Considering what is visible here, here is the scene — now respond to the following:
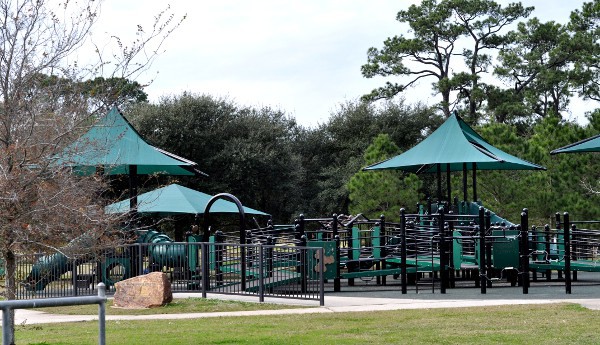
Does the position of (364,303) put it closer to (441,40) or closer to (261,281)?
(261,281)

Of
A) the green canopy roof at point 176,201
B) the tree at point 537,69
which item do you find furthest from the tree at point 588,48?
the green canopy roof at point 176,201

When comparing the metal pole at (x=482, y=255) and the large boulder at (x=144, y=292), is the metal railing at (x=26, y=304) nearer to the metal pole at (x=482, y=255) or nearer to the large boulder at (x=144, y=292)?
the large boulder at (x=144, y=292)

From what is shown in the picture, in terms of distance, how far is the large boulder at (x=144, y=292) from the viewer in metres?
16.5

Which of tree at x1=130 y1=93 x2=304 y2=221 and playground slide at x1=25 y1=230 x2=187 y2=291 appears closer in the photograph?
playground slide at x1=25 y1=230 x2=187 y2=291

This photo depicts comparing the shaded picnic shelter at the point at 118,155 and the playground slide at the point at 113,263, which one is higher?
the shaded picnic shelter at the point at 118,155

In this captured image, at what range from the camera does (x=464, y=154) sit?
2431 centimetres

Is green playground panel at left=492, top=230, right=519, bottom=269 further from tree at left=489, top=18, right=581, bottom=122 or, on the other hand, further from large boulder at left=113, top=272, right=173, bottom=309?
tree at left=489, top=18, right=581, bottom=122

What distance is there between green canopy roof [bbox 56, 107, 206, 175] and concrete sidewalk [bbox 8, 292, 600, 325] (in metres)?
2.56

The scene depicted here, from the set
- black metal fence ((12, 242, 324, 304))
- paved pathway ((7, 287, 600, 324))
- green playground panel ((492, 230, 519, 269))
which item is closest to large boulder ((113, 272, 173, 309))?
black metal fence ((12, 242, 324, 304))

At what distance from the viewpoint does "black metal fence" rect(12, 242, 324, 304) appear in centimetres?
1767

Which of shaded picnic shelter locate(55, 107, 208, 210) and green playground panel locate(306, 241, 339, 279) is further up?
shaded picnic shelter locate(55, 107, 208, 210)

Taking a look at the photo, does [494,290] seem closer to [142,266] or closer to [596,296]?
[596,296]

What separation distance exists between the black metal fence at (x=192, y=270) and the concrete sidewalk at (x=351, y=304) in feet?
1.46

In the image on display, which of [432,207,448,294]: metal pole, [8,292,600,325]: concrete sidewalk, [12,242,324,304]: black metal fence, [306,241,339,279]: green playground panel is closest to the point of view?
[8,292,600,325]: concrete sidewalk
